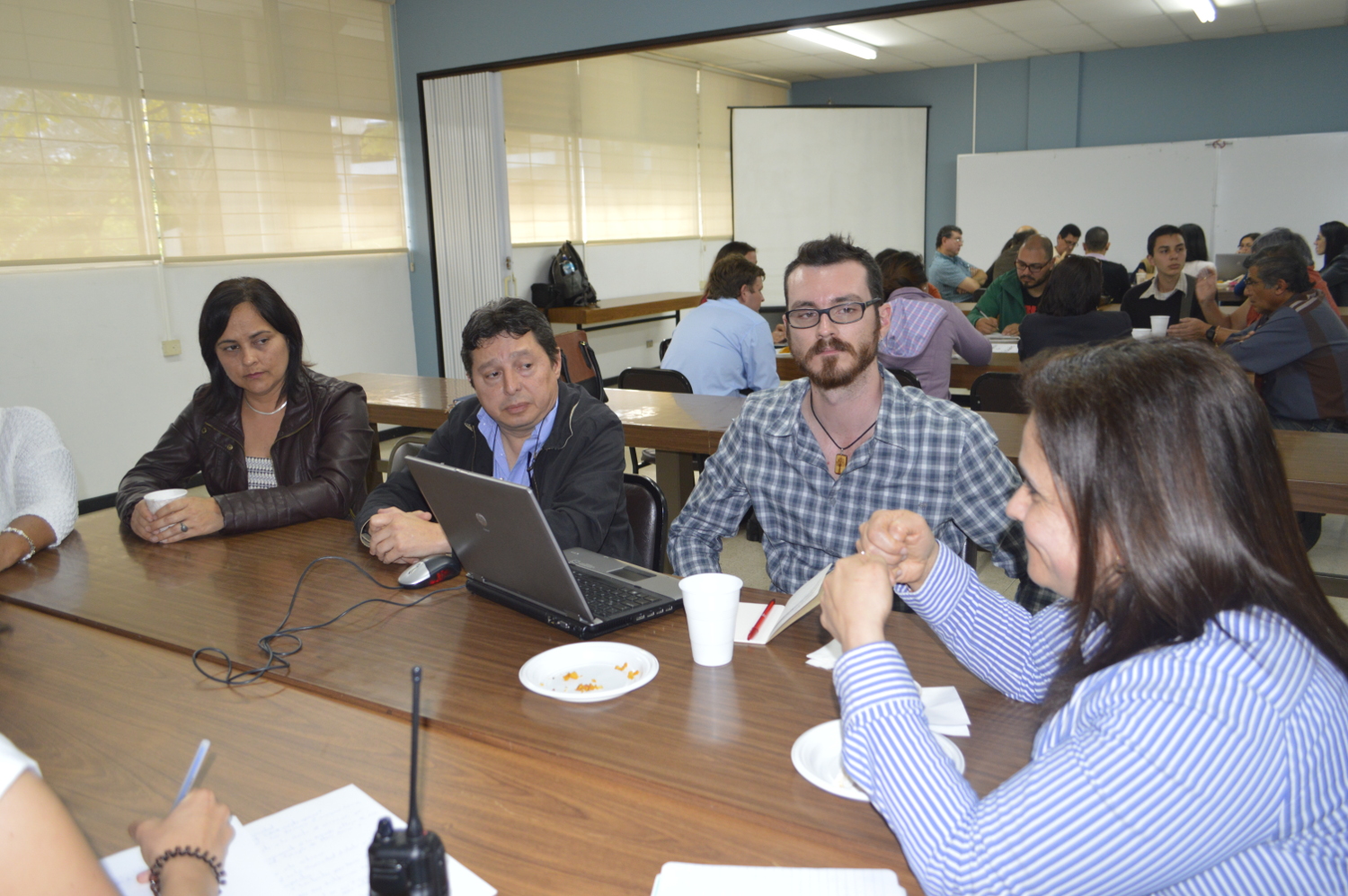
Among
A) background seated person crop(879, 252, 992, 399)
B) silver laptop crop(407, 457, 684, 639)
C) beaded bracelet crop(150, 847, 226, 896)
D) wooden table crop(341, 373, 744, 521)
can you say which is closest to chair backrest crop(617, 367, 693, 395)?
wooden table crop(341, 373, 744, 521)

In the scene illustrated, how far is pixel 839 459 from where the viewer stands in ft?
6.50

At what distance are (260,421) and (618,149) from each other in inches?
250

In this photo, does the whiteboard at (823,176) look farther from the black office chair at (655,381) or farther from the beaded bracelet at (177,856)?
the beaded bracelet at (177,856)

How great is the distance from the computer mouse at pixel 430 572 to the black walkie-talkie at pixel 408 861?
42.9 inches

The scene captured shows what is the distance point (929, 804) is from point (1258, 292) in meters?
3.88

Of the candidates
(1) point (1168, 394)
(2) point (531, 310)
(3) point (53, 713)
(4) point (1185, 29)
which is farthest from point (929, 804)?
(4) point (1185, 29)

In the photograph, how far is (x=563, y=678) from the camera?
4.46ft

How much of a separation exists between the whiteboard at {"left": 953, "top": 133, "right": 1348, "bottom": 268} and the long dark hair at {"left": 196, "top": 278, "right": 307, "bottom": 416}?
330 inches

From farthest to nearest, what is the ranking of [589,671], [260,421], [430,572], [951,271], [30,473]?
[951,271]
[260,421]
[30,473]
[430,572]
[589,671]

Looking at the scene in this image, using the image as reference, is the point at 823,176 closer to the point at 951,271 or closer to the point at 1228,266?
the point at 951,271

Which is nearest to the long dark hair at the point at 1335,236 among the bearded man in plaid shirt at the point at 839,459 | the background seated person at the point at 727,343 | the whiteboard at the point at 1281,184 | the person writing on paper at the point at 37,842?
the whiteboard at the point at 1281,184

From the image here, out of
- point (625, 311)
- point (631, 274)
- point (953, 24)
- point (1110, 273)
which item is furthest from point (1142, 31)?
point (625, 311)

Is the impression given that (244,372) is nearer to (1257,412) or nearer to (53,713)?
(53,713)

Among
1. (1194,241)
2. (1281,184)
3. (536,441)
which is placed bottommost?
(536,441)
